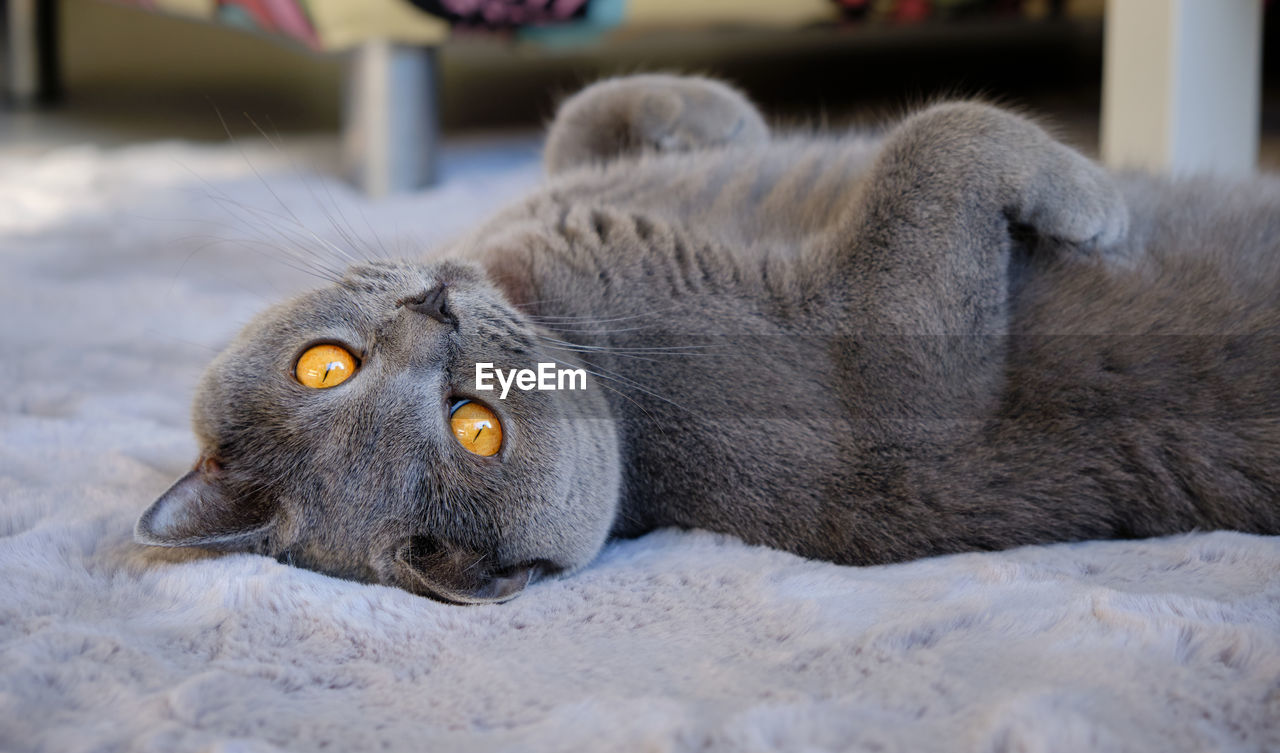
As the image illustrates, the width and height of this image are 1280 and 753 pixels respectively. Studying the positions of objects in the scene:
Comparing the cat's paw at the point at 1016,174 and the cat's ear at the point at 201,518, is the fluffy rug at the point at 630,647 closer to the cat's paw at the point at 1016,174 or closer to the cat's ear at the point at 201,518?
the cat's ear at the point at 201,518

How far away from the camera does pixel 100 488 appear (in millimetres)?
1142

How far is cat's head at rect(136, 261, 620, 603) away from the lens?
1.00 metres

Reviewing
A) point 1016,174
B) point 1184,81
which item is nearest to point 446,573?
point 1016,174

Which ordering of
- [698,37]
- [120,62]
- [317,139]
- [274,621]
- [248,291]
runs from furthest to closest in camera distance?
1. [120,62]
2. [698,37]
3. [317,139]
4. [248,291]
5. [274,621]

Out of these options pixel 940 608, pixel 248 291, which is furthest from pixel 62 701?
pixel 248 291

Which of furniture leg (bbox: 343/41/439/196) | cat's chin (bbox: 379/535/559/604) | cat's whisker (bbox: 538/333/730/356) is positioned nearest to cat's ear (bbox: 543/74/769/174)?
cat's whisker (bbox: 538/333/730/356)

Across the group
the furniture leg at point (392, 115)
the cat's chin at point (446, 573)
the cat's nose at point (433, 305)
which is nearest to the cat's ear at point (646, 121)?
the cat's nose at point (433, 305)

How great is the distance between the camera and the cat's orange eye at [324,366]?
1.03 m

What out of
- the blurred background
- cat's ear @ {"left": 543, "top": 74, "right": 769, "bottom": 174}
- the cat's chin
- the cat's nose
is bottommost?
the cat's chin

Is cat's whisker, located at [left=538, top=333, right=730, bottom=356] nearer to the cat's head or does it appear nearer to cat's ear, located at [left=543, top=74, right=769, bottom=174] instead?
the cat's head

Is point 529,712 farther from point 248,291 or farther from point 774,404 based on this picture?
point 248,291

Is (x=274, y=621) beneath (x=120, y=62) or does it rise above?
beneath

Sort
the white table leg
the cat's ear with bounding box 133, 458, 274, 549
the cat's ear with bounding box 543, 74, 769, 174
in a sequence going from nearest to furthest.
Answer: the cat's ear with bounding box 133, 458, 274, 549
the cat's ear with bounding box 543, 74, 769, 174
the white table leg

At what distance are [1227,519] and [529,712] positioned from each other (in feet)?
2.32
